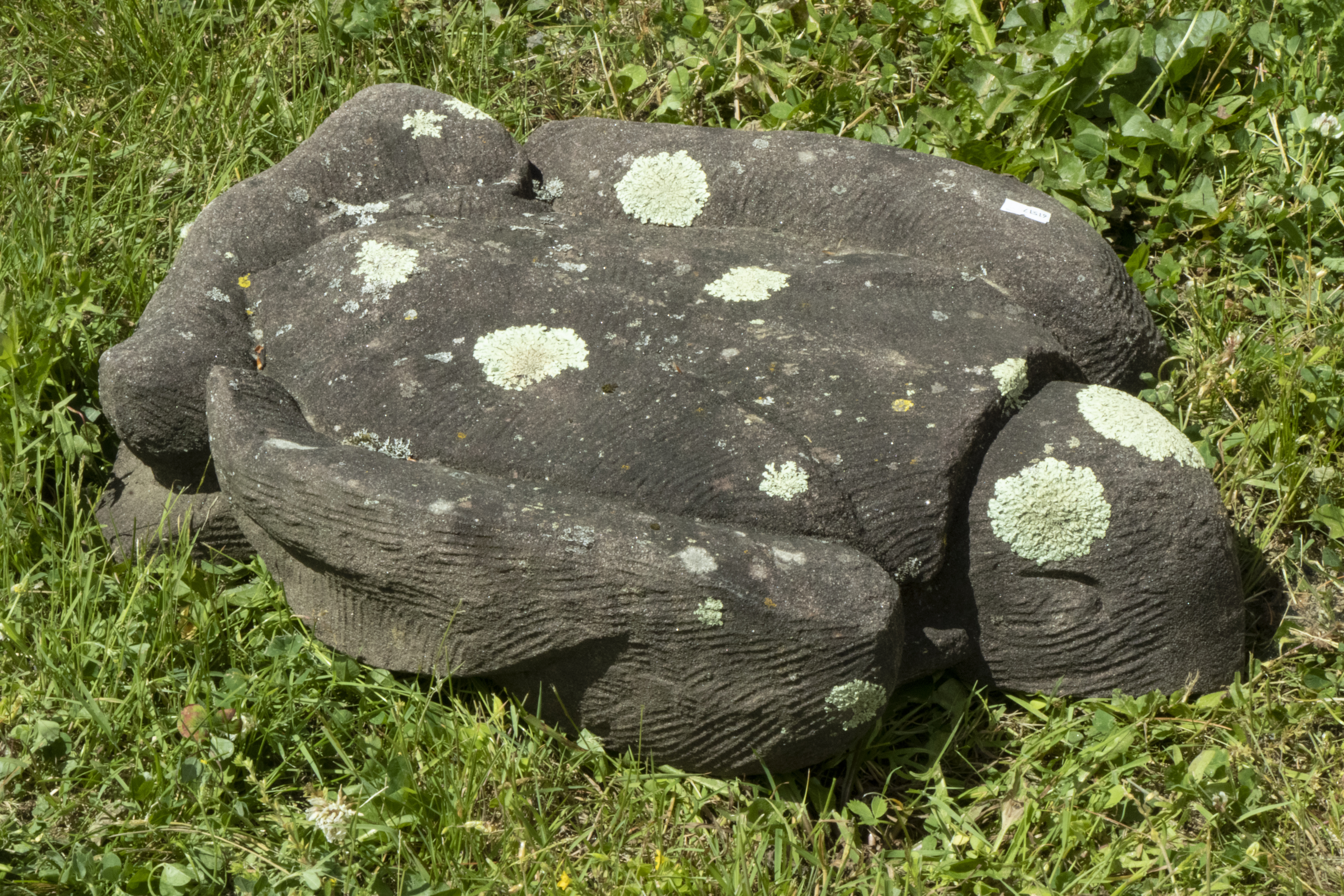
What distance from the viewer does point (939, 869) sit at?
250 centimetres

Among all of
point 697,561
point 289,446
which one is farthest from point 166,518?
point 697,561

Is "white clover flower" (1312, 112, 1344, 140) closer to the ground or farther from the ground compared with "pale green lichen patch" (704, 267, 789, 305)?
closer to the ground

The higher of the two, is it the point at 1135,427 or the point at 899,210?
the point at 899,210

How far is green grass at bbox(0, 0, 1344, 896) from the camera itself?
2.48m

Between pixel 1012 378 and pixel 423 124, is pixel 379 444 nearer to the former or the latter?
pixel 423 124

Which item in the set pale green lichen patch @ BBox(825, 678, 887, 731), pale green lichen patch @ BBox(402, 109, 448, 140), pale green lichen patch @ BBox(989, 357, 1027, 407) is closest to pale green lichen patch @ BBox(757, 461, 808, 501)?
pale green lichen patch @ BBox(825, 678, 887, 731)

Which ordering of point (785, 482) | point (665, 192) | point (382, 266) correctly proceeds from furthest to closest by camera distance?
point (665, 192) < point (382, 266) < point (785, 482)

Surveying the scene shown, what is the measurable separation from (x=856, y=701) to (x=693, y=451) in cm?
59

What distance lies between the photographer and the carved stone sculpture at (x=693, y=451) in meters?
2.30

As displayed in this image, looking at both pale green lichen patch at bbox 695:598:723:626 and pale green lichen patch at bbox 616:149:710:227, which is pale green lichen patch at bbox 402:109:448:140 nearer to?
pale green lichen patch at bbox 616:149:710:227

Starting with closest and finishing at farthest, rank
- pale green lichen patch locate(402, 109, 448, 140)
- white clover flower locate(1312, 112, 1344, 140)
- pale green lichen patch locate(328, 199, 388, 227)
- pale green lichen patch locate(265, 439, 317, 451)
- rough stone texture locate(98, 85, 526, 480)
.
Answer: pale green lichen patch locate(265, 439, 317, 451), rough stone texture locate(98, 85, 526, 480), pale green lichen patch locate(328, 199, 388, 227), pale green lichen patch locate(402, 109, 448, 140), white clover flower locate(1312, 112, 1344, 140)

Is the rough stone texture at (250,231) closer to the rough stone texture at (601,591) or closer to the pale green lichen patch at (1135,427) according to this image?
the rough stone texture at (601,591)

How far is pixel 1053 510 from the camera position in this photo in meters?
2.46

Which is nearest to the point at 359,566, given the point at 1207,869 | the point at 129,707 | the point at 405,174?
the point at 129,707
